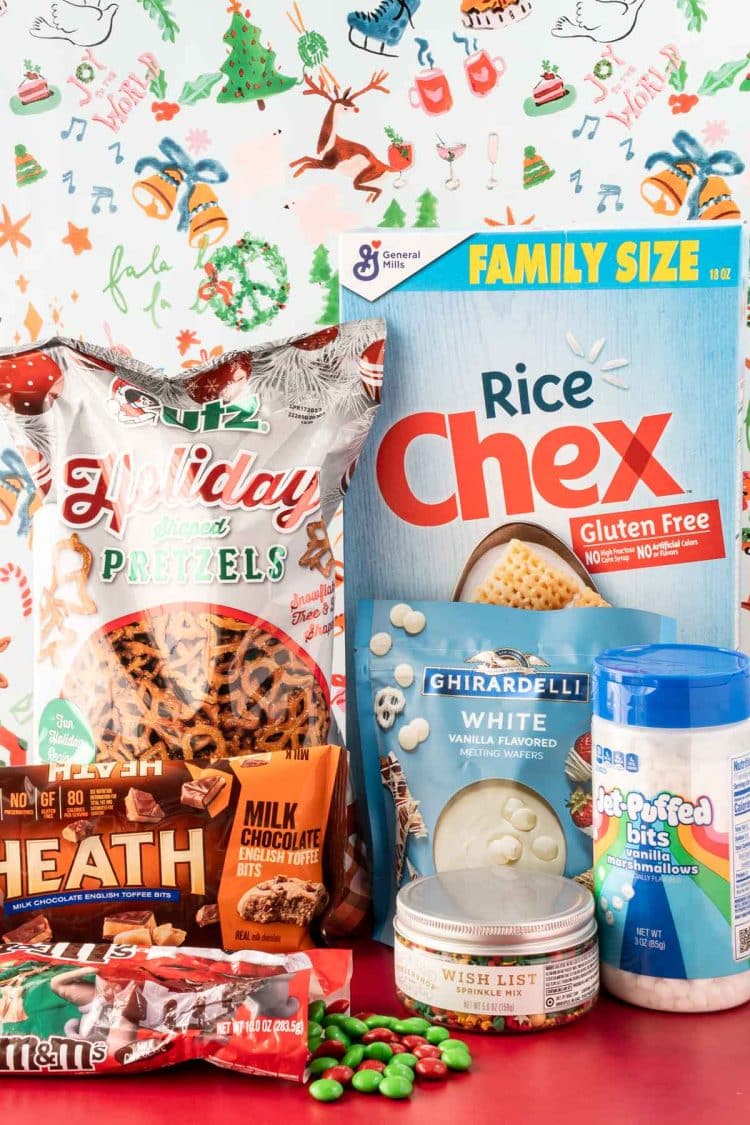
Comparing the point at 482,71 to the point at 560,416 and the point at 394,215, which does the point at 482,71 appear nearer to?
the point at 394,215

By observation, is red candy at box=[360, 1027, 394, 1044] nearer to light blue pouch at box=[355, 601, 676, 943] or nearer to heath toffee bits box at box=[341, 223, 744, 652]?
light blue pouch at box=[355, 601, 676, 943]

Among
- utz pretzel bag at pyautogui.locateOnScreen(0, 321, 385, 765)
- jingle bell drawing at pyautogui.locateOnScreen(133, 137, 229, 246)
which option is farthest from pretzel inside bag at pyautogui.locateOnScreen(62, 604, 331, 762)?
jingle bell drawing at pyautogui.locateOnScreen(133, 137, 229, 246)

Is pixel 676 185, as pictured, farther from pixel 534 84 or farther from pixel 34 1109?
pixel 34 1109

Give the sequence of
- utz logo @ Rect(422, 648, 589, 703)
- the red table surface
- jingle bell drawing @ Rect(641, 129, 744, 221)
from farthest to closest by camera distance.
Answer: jingle bell drawing @ Rect(641, 129, 744, 221) < utz logo @ Rect(422, 648, 589, 703) < the red table surface

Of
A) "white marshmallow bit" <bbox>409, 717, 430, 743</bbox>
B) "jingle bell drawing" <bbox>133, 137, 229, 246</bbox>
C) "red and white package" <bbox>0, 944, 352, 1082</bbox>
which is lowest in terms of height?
"red and white package" <bbox>0, 944, 352, 1082</bbox>

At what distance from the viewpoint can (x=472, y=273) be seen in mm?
961

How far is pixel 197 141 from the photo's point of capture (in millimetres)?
1190

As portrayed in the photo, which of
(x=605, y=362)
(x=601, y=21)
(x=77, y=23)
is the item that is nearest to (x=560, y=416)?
(x=605, y=362)

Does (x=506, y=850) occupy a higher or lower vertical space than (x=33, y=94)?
lower

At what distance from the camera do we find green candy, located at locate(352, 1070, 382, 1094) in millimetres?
687

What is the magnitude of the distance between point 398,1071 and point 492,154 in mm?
846

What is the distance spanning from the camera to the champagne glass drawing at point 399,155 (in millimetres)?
1160

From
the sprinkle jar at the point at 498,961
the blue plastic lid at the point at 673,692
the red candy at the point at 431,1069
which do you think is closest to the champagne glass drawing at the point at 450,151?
the blue plastic lid at the point at 673,692

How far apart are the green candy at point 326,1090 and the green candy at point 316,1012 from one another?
0.20 ft
